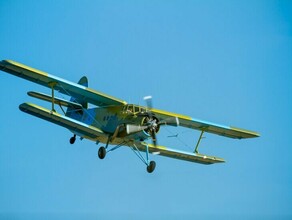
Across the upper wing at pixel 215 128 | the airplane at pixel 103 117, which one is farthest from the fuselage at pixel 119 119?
the upper wing at pixel 215 128

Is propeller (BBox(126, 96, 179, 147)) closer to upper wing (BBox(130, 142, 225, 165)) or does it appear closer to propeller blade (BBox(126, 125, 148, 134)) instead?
propeller blade (BBox(126, 125, 148, 134))

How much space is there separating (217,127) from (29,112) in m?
11.3

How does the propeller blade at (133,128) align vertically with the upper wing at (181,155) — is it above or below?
below

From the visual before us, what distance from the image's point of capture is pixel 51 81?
94.5ft

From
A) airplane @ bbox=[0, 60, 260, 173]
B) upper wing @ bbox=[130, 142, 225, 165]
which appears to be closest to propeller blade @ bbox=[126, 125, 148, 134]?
airplane @ bbox=[0, 60, 260, 173]

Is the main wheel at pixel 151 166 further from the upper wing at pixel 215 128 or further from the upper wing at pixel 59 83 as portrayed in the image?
the upper wing at pixel 215 128

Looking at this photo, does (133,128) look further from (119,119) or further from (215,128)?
(215,128)

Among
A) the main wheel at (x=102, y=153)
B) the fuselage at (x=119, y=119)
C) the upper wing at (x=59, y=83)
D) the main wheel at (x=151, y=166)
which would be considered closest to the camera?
the upper wing at (x=59, y=83)

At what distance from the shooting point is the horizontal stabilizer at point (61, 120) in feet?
91.7

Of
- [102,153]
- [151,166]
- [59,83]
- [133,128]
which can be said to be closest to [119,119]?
[133,128]

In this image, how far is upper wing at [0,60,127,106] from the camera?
2745cm

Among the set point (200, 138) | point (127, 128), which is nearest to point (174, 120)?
point (127, 128)

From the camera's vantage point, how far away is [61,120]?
2856 centimetres

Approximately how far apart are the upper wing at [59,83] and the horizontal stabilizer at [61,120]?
151 centimetres
